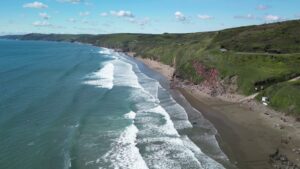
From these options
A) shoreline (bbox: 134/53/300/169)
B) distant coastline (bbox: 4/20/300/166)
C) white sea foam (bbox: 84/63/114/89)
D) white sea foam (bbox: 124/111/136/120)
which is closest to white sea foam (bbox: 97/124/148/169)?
white sea foam (bbox: 124/111/136/120)

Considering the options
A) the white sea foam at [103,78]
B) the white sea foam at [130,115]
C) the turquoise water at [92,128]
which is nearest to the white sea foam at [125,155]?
the turquoise water at [92,128]

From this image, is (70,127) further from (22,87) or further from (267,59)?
(267,59)

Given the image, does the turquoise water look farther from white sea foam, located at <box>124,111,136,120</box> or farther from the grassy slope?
the grassy slope

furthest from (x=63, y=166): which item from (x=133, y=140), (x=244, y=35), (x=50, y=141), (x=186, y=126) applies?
(x=244, y=35)

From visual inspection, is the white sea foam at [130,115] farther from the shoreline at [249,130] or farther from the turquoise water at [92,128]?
the shoreline at [249,130]

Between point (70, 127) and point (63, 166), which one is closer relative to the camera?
point (63, 166)

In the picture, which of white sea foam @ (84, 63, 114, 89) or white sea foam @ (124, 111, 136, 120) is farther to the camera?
white sea foam @ (84, 63, 114, 89)
